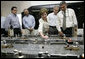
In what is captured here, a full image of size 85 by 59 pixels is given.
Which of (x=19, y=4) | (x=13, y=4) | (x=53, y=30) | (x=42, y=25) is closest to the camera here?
(x=42, y=25)

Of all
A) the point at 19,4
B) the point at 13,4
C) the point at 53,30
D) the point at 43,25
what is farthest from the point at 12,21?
the point at 13,4

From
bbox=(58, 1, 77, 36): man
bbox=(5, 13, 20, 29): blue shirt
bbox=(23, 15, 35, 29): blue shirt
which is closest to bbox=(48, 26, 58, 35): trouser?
bbox=(58, 1, 77, 36): man

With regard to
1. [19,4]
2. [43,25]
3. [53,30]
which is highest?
[19,4]

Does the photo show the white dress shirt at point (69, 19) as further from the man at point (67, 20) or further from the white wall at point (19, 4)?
the white wall at point (19, 4)

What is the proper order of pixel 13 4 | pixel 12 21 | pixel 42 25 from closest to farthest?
1. pixel 42 25
2. pixel 12 21
3. pixel 13 4

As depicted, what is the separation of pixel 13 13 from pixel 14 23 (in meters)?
0.28

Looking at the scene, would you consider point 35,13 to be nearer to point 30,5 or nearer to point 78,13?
point 30,5

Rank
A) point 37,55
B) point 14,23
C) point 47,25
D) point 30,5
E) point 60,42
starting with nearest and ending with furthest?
point 37,55 → point 60,42 → point 47,25 → point 14,23 → point 30,5

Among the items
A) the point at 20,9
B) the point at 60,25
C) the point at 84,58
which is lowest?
the point at 84,58

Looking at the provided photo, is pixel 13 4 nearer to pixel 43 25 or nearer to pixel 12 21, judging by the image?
pixel 12 21

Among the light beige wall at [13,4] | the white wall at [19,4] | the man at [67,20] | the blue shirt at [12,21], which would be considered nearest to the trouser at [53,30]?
the man at [67,20]

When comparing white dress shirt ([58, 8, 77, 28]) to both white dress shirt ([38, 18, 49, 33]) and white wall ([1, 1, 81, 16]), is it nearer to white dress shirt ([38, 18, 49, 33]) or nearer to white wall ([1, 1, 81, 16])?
white dress shirt ([38, 18, 49, 33])

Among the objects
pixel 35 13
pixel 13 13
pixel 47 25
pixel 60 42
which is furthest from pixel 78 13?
pixel 60 42

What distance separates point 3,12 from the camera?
26.5ft
